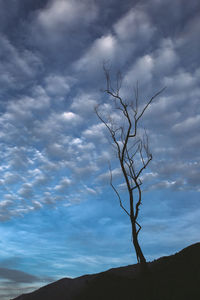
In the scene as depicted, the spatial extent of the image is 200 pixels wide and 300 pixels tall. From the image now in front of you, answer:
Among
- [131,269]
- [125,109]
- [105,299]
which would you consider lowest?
[105,299]

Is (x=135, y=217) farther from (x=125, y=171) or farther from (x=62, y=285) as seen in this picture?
(x=62, y=285)

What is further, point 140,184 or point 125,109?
point 125,109

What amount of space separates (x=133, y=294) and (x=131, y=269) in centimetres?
259

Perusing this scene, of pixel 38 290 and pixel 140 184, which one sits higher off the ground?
pixel 140 184

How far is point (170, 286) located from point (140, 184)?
4953 mm

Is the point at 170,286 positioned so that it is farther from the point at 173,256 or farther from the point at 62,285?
the point at 62,285

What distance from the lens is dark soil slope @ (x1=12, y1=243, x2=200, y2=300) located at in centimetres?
1198

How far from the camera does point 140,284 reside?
12.9m

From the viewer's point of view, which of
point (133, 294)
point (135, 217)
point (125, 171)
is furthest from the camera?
point (125, 171)

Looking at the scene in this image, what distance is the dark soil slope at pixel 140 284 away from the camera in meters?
12.0

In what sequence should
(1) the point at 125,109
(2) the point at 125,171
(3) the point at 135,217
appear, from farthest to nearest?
(1) the point at 125,109 < (2) the point at 125,171 < (3) the point at 135,217

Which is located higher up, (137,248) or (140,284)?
(137,248)

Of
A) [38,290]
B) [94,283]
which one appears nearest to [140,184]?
[94,283]

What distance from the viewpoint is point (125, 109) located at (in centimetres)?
1580
